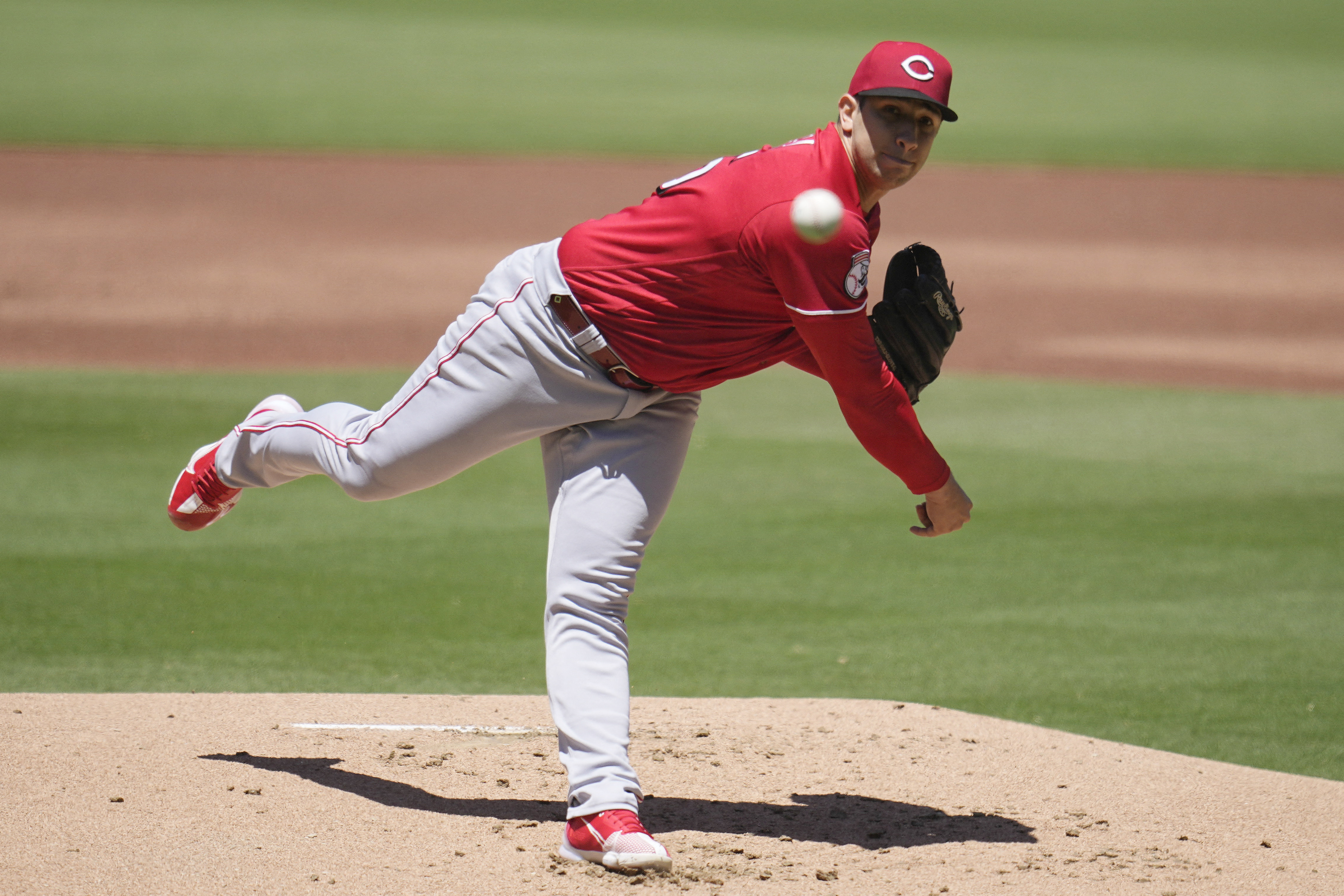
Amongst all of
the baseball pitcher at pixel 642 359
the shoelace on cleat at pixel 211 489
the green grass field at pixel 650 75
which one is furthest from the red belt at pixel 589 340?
the green grass field at pixel 650 75

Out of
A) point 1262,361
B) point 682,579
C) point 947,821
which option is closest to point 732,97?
point 1262,361

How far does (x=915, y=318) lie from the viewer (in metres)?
3.36

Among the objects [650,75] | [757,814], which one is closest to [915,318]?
[757,814]

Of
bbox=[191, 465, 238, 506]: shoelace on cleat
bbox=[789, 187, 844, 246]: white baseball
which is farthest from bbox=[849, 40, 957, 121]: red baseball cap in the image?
bbox=[191, 465, 238, 506]: shoelace on cleat

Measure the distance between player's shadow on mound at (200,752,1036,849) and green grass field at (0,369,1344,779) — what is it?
3.78 feet

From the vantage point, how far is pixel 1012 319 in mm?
13484

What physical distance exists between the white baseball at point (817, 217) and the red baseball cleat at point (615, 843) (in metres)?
1.25

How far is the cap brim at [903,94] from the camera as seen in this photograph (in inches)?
117

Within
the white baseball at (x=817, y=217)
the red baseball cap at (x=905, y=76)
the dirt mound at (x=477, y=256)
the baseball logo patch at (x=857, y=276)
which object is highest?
the dirt mound at (x=477, y=256)

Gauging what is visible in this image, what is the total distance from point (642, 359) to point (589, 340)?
118 millimetres

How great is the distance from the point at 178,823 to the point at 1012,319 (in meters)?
11.2

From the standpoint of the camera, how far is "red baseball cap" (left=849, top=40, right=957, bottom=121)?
9.80 feet

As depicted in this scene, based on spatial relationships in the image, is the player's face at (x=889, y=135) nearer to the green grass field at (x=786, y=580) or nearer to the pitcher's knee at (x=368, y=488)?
the pitcher's knee at (x=368, y=488)

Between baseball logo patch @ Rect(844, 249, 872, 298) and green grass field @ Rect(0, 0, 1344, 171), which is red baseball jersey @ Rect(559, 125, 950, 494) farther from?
green grass field @ Rect(0, 0, 1344, 171)
